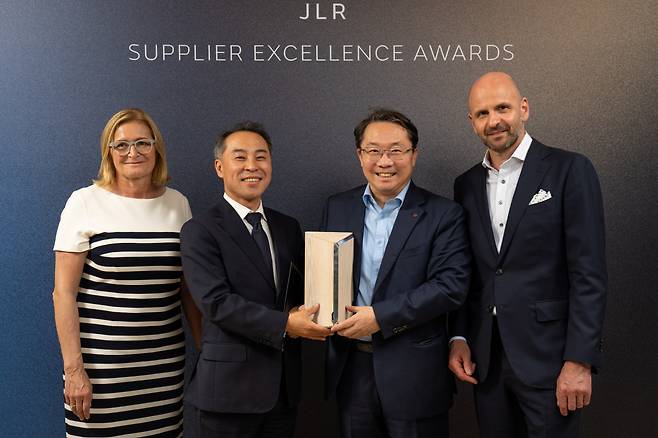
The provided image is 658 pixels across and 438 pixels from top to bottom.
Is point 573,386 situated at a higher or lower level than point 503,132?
lower

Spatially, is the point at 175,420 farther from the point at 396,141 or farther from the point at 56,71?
the point at 56,71

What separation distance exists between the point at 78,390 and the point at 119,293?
40 cm

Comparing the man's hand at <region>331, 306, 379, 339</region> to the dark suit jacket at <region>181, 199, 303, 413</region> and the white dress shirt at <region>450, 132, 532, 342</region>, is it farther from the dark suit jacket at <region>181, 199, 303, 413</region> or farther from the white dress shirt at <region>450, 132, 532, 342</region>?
the white dress shirt at <region>450, 132, 532, 342</region>

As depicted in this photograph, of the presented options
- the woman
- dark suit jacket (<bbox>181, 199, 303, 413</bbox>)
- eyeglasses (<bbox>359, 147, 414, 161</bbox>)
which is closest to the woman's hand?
the woman

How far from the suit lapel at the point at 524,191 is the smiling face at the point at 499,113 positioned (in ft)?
0.36

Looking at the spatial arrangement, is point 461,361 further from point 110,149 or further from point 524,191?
point 110,149

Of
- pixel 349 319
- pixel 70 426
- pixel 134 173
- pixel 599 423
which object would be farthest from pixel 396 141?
pixel 599 423

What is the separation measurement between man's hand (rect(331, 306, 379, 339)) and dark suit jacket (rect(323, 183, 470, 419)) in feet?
0.08

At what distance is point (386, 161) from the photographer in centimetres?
229

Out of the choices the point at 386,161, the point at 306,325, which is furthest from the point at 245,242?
the point at 386,161

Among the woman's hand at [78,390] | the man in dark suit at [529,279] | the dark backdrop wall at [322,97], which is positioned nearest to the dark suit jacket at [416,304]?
the man in dark suit at [529,279]

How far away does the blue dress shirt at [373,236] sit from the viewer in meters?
2.31

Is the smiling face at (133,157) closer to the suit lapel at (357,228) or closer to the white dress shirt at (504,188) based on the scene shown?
the suit lapel at (357,228)

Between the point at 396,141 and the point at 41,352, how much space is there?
2119mm
